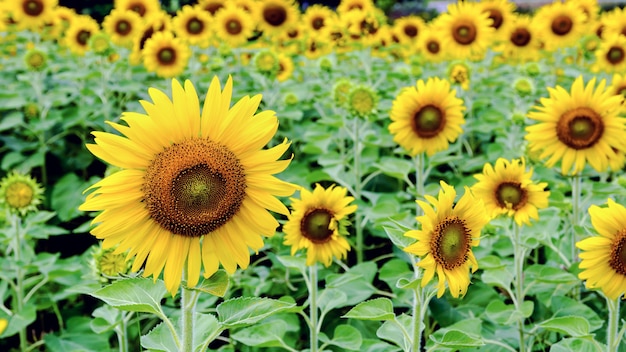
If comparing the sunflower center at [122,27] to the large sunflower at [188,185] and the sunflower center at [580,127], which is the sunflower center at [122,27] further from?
the large sunflower at [188,185]

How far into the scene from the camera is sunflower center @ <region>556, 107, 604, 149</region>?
239cm

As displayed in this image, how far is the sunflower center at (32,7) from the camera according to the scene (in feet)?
15.8

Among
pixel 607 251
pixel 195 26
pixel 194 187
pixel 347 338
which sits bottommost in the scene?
pixel 347 338

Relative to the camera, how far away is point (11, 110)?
433cm

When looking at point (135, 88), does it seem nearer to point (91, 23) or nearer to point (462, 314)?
point (91, 23)

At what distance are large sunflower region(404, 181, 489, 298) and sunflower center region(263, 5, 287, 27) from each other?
3567 mm

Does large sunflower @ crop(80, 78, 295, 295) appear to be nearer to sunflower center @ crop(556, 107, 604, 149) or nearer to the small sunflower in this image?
the small sunflower

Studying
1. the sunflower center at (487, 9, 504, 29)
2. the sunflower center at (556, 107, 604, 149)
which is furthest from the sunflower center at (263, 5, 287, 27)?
the sunflower center at (556, 107, 604, 149)

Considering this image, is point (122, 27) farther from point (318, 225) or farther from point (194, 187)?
point (194, 187)

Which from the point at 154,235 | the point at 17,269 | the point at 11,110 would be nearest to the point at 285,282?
the point at 17,269

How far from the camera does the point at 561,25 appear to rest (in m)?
4.68

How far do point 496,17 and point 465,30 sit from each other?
477 mm

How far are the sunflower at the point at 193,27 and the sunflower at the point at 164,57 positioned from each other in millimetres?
503

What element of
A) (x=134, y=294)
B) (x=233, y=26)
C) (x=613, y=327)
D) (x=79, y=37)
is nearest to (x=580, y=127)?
(x=613, y=327)
